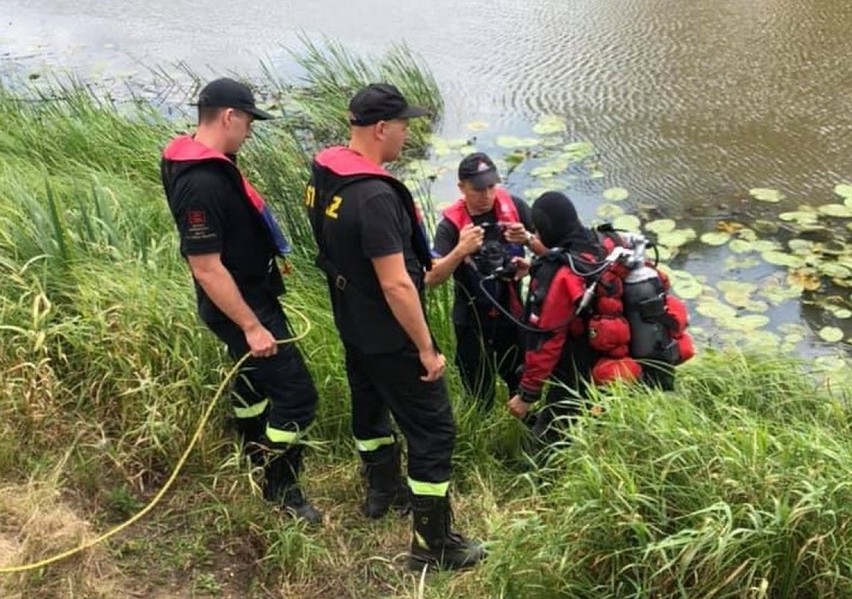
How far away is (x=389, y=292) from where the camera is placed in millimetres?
2822

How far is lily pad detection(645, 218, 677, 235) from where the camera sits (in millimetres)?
6387

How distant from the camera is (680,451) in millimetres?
2635

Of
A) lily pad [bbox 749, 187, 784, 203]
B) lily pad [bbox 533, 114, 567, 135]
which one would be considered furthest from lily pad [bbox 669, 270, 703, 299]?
lily pad [bbox 533, 114, 567, 135]

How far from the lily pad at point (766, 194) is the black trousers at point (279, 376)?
4581mm

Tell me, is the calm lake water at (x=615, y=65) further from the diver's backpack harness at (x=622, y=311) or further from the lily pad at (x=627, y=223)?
the diver's backpack harness at (x=622, y=311)

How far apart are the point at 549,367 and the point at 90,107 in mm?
5483

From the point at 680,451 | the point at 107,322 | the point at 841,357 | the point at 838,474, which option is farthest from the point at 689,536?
the point at 841,357

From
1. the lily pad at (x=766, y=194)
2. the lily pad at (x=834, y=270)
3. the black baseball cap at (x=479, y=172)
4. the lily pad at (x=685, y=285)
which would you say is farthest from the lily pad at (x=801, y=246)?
the black baseball cap at (x=479, y=172)

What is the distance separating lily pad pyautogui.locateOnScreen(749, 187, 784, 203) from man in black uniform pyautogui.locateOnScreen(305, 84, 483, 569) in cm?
441

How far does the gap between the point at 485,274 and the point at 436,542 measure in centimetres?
120

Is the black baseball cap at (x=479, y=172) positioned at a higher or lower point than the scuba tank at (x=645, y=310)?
higher

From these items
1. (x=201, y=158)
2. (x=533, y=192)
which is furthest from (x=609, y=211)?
(x=201, y=158)

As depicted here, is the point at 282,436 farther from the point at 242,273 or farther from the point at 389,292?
the point at 389,292

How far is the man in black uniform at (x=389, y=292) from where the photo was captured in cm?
280
